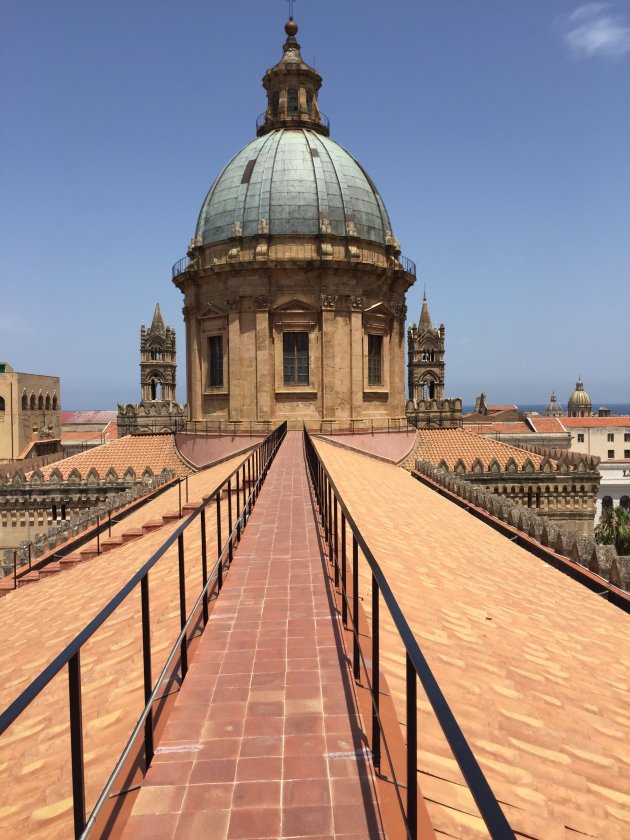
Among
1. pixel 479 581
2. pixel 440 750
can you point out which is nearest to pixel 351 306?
pixel 479 581

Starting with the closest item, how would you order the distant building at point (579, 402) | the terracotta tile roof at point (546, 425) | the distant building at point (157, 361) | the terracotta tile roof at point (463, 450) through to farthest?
the terracotta tile roof at point (463, 450)
the distant building at point (157, 361)
the terracotta tile roof at point (546, 425)
the distant building at point (579, 402)

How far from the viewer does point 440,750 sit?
3.93 metres

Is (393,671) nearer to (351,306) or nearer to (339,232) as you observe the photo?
(351,306)

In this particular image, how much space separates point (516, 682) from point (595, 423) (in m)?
78.9

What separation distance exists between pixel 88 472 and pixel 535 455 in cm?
2335

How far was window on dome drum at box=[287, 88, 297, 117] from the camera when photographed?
32.8 m

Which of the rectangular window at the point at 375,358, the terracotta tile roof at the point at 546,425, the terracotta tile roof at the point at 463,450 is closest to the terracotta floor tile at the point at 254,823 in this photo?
the rectangular window at the point at 375,358

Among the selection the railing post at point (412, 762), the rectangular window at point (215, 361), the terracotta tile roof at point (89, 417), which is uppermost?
the rectangular window at point (215, 361)

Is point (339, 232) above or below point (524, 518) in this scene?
above

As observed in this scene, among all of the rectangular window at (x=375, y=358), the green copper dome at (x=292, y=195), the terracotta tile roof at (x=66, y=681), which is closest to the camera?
the terracotta tile roof at (x=66, y=681)

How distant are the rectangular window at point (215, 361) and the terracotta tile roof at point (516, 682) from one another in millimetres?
19199

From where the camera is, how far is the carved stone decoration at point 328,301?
28016mm

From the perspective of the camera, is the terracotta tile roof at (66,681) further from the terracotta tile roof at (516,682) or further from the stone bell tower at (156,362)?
the stone bell tower at (156,362)

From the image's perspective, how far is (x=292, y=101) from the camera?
108 ft
